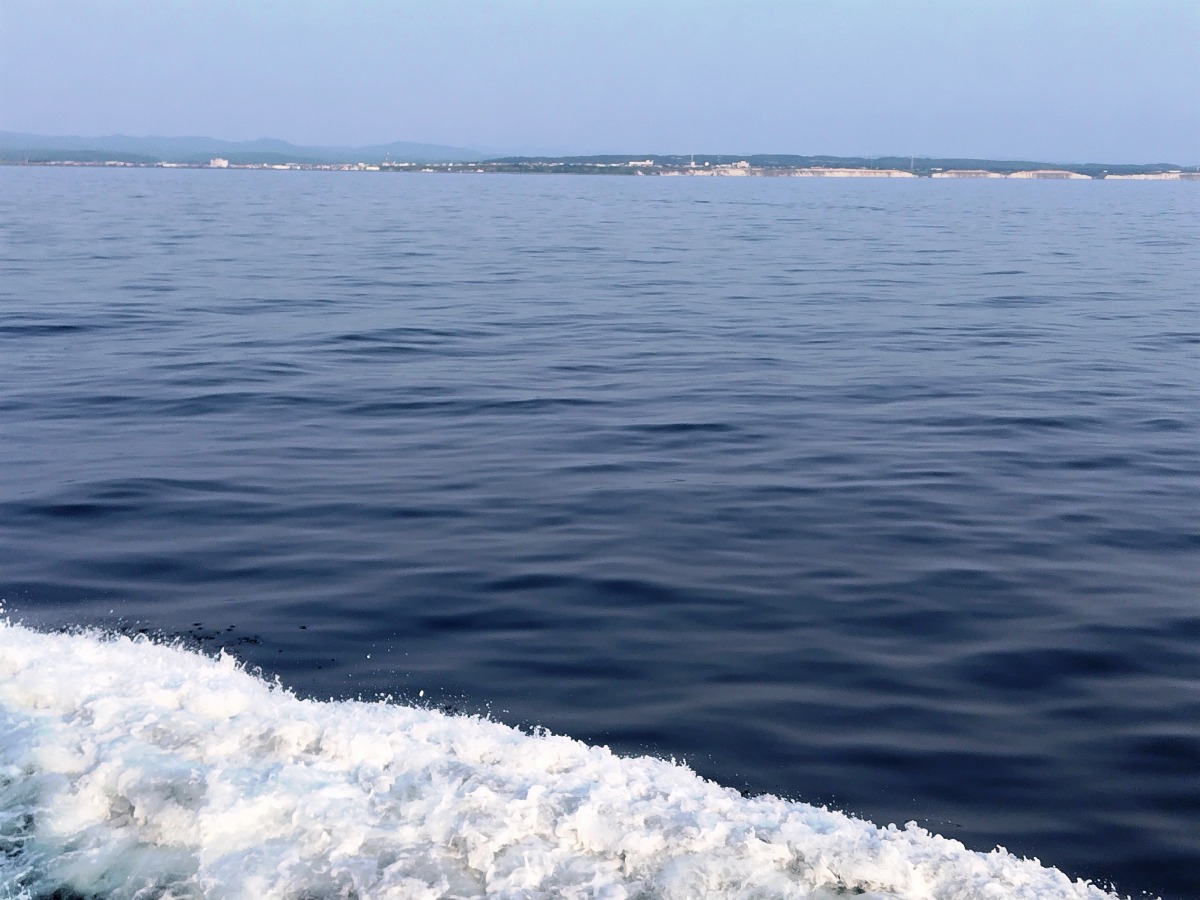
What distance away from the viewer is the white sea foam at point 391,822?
5227mm

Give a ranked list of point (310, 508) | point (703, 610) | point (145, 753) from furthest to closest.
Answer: point (310, 508) < point (703, 610) < point (145, 753)

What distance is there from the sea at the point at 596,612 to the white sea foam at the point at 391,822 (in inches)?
0.9

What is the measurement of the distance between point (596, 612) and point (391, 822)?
3885 mm

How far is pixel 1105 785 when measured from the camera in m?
6.86

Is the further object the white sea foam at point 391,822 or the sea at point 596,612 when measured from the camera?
the sea at point 596,612

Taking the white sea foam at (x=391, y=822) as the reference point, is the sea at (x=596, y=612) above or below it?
below

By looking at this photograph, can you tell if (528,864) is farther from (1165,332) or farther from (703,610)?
(1165,332)

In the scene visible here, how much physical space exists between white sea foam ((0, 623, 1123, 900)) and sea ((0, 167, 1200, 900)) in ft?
0.07

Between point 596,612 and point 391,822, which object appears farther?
point 596,612

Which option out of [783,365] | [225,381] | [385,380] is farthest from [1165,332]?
[225,381]

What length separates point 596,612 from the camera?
9383 mm

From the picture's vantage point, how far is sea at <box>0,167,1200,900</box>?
18.3ft

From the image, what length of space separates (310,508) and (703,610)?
442cm

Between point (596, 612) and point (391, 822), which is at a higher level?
point (391, 822)
